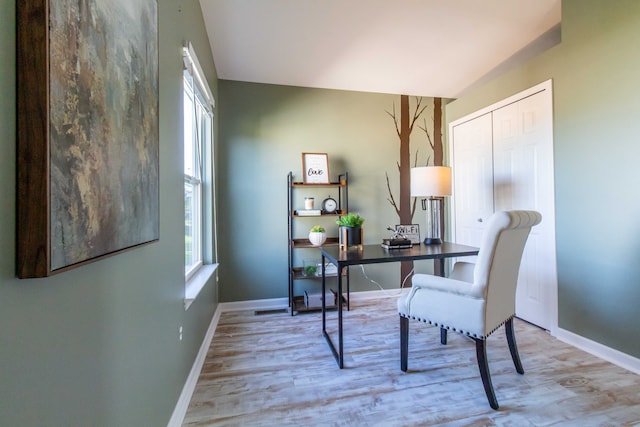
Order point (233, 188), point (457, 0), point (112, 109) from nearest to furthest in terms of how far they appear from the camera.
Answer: point (112, 109)
point (457, 0)
point (233, 188)

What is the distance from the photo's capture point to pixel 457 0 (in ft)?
6.38

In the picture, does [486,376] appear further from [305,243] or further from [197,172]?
[197,172]

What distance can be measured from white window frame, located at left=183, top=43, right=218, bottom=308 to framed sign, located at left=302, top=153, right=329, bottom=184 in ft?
3.21

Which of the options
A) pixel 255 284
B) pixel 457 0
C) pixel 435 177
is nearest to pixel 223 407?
pixel 255 284

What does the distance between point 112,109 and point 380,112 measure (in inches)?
121

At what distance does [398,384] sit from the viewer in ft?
5.52

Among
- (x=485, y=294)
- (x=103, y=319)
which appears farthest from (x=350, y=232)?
(x=103, y=319)

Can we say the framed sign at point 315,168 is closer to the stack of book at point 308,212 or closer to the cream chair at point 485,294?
the stack of book at point 308,212

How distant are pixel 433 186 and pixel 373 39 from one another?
1.41m

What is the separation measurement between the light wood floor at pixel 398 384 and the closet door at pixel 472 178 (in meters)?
1.17

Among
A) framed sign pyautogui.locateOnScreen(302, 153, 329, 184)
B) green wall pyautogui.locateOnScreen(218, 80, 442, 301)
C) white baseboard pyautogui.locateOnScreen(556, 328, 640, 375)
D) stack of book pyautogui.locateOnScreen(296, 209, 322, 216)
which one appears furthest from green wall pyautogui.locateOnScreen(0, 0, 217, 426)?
white baseboard pyautogui.locateOnScreen(556, 328, 640, 375)

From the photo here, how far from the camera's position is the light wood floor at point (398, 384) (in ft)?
4.65

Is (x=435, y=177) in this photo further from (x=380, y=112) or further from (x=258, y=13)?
(x=258, y=13)

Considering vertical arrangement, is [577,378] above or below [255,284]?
below
